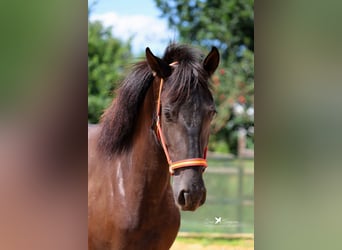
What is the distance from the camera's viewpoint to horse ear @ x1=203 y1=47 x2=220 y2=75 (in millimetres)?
1736

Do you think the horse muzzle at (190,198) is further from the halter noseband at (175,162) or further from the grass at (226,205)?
the grass at (226,205)

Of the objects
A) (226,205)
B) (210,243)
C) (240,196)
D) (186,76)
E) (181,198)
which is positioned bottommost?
(210,243)

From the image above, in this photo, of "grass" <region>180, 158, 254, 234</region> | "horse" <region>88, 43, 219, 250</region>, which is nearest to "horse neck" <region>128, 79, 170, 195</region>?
"horse" <region>88, 43, 219, 250</region>

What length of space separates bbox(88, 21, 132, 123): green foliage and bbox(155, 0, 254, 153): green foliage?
2.30 feet

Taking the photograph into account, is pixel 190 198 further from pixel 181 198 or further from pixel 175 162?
pixel 175 162

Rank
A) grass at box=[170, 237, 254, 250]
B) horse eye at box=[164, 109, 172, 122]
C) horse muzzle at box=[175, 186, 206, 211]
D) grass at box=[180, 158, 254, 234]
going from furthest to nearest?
grass at box=[180, 158, 254, 234] < grass at box=[170, 237, 254, 250] < horse eye at box=[164, 109, 172, 122] < horse muzzle at box=[175, 186, 206, 211]

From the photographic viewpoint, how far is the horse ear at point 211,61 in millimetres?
1736

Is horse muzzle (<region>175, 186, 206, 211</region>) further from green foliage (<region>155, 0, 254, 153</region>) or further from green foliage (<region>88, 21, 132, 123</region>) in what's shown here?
green foliage (<region>155, 0, 254, 153</region>)

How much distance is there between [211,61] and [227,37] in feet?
11.4

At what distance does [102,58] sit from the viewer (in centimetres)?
496

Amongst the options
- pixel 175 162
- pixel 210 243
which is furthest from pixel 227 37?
pixel 175 162
